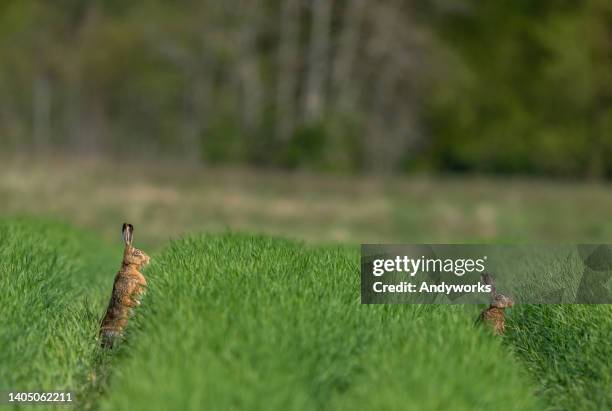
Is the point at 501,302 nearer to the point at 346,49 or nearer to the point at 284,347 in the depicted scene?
the point at 284,347

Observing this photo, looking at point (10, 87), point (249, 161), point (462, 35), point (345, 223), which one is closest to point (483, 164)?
point (462, 35)

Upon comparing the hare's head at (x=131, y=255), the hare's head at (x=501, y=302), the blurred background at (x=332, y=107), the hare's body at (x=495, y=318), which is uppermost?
the blurred background at (x=332, y=107)

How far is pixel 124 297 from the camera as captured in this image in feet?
18.5

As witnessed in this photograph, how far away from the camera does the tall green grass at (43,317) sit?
15.9 feet

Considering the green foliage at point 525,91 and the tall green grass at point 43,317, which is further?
the green foliage at point 525,91

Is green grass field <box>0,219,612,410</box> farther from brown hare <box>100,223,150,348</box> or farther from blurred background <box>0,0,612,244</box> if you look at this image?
blurred background <box>0,0,612,244</box>

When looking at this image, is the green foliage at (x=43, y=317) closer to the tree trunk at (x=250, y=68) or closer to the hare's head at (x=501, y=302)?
the hare's head at (x=501, y=302)

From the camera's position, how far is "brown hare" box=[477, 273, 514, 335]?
5.65m

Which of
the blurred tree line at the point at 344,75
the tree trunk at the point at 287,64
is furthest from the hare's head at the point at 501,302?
the tree trunk at the point at 287,64

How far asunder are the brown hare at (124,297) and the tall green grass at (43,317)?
0.14m

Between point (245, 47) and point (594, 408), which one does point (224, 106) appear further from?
point (594, 408)

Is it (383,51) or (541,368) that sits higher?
(383,51)

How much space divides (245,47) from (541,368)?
37600 mm

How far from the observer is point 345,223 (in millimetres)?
22906
